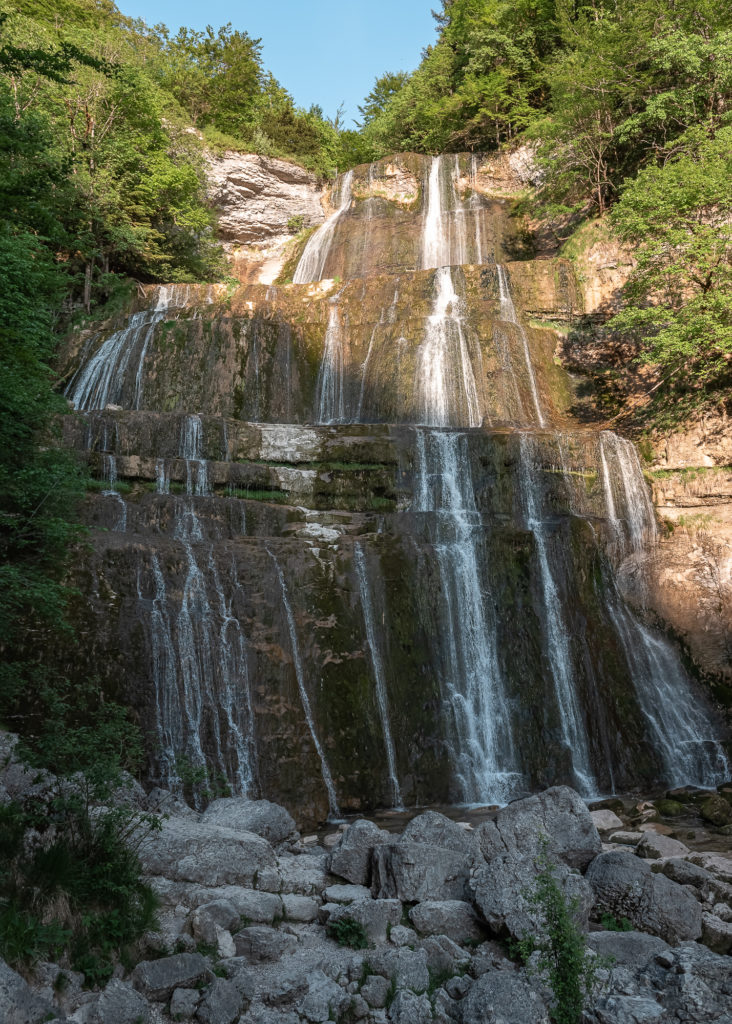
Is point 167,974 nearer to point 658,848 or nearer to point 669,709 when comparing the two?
point 658,848

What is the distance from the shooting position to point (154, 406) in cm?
1836

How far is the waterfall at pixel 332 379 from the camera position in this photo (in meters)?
18.8

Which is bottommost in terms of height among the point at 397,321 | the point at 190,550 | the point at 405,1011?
the point at 405,1011

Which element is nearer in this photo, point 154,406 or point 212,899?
point 212,899

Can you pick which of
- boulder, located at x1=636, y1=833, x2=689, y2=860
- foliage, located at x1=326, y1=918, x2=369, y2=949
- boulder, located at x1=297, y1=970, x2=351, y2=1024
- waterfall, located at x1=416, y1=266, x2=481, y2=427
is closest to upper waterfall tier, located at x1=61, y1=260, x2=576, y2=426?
waterfall, located at x1=416, y1=266, x2=481, y2=427

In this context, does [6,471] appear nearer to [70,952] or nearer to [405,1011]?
[70,952]

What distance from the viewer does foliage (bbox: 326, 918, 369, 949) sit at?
214 inches

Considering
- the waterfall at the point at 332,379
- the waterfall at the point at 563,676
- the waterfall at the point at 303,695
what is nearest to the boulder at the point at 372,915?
the waterfall at the point at 303,695

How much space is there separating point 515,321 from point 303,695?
13877mm

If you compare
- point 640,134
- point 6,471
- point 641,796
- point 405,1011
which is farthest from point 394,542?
point 640,134

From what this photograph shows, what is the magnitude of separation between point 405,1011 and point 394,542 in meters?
8.11

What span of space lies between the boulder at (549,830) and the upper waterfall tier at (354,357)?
466 inches

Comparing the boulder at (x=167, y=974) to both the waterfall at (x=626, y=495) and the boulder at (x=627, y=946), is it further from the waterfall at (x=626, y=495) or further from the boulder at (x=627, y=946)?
the waterfall at (x=626, y=495)

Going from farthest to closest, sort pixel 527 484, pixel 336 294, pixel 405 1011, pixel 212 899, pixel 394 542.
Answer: pixel 336 294 < pixel 527 484 < pixel 394 542 < pixel 212 899 < pixel 405 1011
